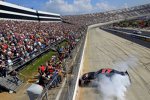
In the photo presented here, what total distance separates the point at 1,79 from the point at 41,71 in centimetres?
279

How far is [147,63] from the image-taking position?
27.8 metres

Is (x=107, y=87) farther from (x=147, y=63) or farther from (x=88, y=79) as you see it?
(x=147, y=63)

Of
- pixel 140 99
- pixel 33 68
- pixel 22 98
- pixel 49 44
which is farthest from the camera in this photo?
pixel 49 44

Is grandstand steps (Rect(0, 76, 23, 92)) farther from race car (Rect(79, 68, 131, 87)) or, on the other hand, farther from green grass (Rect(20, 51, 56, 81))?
race car (Rect(79, 68, 131, 87))

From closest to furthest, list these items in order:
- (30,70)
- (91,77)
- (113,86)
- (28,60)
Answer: (113,86) → (91,77) → (30,70) → (28,60)

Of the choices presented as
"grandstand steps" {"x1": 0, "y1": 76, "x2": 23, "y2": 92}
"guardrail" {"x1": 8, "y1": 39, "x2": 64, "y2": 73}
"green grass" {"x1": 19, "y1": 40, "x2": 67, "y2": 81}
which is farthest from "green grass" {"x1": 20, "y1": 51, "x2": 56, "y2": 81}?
"grandstand steps" {"x1": 0, "y1": 76, "x2": 23, "y2": 92}

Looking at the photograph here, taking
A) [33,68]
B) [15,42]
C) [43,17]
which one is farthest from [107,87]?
[43,17]

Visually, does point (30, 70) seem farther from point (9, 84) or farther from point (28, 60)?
point (9, 84)

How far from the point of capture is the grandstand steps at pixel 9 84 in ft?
63.3

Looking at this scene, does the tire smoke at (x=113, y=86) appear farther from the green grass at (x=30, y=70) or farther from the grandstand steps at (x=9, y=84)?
the green grass at (x=30, y=70)

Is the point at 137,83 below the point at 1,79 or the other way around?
below

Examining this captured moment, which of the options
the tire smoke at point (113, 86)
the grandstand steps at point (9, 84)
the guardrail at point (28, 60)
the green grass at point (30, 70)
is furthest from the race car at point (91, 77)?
the guardrail at point (28, 60)

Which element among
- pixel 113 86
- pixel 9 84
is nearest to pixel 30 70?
pixel 9 84

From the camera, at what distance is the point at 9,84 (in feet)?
64.4
